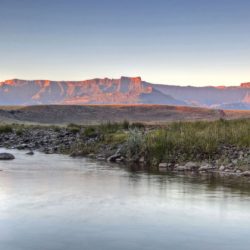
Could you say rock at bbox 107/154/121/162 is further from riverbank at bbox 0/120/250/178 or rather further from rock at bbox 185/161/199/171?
rock at bbox 185/161/199/171

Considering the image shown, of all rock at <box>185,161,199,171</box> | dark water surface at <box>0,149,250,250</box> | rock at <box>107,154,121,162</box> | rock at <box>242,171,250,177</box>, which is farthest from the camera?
rock at <box>107,154,121,162</box>

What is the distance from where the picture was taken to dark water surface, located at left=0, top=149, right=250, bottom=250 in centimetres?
1130

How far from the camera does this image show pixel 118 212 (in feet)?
46.1

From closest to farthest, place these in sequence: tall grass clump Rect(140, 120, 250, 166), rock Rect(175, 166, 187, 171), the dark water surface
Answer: the dark water surface, rock Rect(175, 166, 187, 171), tall grass clump Rect(140, 120, 250, 166)

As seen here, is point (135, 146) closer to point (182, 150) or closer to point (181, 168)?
point (182, 150)

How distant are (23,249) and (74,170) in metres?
12.0

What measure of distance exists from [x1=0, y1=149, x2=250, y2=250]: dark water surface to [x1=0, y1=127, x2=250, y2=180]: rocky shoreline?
2857 millimetres

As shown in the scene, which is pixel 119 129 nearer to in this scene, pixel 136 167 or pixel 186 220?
pixel 136 167

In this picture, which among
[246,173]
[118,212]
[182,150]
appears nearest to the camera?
[118,212]

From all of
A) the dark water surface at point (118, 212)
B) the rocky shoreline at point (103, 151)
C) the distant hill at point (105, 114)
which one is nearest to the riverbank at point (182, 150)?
the rocky shoreline at point (103, 151)

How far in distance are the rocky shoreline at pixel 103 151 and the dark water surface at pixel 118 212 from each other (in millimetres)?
Result: 2857

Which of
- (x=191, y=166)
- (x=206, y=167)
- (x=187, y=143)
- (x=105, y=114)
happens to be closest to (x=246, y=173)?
(x=206, y=167)

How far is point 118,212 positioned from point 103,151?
15343 mm

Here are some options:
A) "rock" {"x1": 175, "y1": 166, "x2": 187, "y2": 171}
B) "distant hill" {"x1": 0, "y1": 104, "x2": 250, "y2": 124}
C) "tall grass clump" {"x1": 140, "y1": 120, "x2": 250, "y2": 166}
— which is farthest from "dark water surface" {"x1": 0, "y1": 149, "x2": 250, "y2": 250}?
"distant hill" {"x1": 0, "y1": 104, "x2": 250, "y2": 124}
